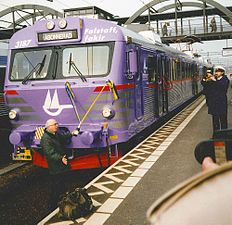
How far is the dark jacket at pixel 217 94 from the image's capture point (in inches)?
336

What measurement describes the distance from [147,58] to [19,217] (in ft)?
18.2

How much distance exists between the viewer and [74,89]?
7.33 metres

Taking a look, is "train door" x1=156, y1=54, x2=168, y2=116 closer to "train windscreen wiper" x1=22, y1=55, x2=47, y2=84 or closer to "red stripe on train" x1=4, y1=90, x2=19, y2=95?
"train windscreen wiper" x1=22, y1=55, x2=47, y2=84

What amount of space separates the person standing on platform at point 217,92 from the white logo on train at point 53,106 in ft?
11.5

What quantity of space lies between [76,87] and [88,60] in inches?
25.5

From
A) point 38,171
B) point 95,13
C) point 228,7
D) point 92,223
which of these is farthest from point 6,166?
point 228,7

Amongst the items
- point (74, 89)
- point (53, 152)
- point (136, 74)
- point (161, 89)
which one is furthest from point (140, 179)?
point (161, 89)

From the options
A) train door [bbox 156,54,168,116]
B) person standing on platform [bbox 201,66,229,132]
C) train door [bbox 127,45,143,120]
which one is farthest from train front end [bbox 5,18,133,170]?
train door [bbox 156,54,168,116]

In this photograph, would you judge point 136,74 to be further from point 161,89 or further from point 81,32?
point 161,89

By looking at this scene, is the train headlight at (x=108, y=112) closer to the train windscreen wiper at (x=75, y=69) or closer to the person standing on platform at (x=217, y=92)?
the train windscreen wiper at (x=75, y=69)

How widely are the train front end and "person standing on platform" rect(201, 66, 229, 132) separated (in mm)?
2154

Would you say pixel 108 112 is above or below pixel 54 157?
above

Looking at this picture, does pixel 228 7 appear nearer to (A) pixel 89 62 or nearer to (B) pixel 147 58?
(B) pixel 147 58

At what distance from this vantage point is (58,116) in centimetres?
748
